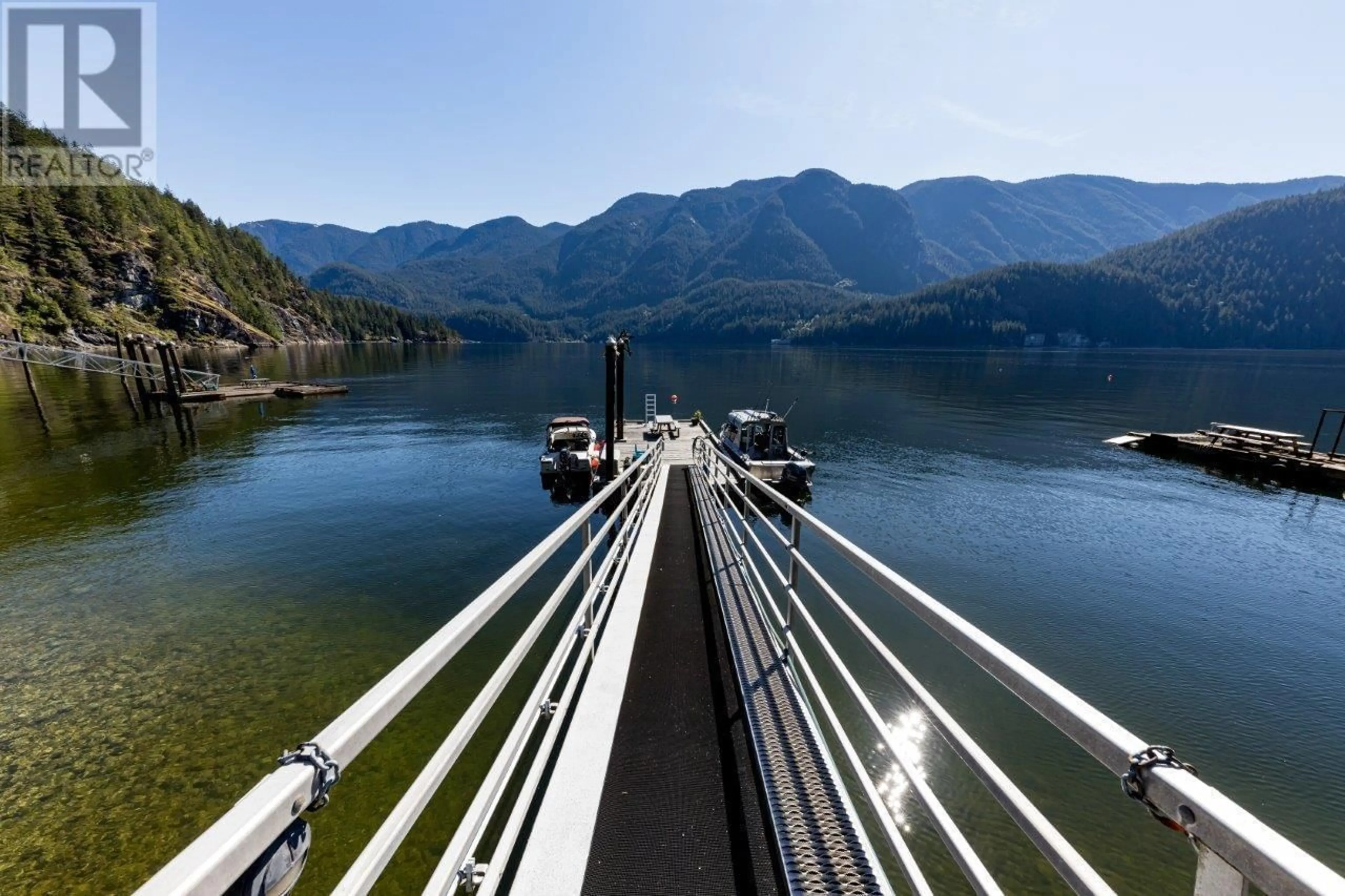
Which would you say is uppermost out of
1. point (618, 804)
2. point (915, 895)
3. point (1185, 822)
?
point (1185, 822)

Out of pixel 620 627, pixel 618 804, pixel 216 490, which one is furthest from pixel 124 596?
pixel 618 804

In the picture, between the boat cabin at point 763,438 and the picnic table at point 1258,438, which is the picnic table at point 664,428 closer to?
the boat cabin at point 763,438

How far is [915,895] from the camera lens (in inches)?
111

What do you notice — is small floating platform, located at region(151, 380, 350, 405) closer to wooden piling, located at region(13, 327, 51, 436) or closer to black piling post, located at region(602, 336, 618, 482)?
wooden piling, located at region(13, 327, 51, 436)

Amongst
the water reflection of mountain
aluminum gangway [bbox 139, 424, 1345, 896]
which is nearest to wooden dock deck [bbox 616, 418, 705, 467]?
aluminum gangway [bbox 139, 424, 1345, 896]

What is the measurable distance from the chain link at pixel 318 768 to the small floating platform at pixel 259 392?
5432 centimetres

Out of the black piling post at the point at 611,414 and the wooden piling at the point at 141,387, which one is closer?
the black piling post at the point at 611,414

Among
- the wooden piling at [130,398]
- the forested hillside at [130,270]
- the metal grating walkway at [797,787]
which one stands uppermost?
the forested hillside at [130,270]

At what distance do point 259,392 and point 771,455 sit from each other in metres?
51.1

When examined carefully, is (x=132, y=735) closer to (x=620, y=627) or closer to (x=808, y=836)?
(x=620, y=627)

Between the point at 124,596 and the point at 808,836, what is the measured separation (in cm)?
1664

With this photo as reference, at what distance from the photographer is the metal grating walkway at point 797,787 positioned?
329 cm

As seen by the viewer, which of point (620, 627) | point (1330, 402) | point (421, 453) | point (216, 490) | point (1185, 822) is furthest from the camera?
point (1330, 402)

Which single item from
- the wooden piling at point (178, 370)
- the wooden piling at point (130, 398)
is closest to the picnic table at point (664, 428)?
the wooden piling at point (130, 398)
